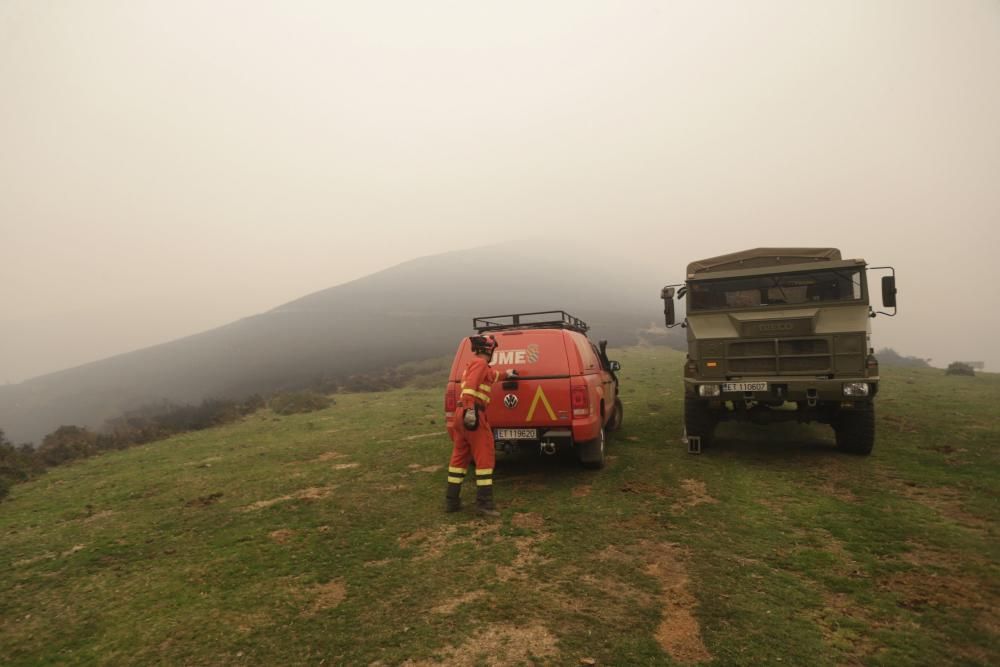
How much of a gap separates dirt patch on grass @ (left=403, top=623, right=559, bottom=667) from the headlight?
6.35 meters

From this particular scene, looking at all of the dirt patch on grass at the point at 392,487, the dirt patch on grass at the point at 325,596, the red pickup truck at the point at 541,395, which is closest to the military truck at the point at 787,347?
the red pickup truck at the point at 541,395

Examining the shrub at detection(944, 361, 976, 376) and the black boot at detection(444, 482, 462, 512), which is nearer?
the black boot at detection(444, 482, 462, 512)

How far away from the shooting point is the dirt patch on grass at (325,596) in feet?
12.9

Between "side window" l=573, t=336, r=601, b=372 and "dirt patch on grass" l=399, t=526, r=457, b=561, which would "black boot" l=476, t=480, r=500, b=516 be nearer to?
"dirt patch on grass" l=399, t=526, r=457, b=561

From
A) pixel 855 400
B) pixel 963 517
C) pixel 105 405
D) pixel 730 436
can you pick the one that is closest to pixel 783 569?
pixel 963 517

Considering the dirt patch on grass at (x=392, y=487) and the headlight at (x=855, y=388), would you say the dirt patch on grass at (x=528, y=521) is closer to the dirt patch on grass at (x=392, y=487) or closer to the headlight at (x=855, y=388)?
the dirt patch on grass at (x=392, y=487)

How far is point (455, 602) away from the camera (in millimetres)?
3900

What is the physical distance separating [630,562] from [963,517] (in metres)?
4.08

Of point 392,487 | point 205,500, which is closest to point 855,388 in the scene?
point 392,487

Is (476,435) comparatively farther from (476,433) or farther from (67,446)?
(67,446)

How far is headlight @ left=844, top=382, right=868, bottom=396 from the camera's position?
7.15 meters

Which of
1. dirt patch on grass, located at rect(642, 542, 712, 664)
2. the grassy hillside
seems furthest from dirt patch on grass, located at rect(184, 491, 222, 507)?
dirt patch on grass, located at rect(642, 542, 712, 664)

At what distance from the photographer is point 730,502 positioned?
6.07 metres

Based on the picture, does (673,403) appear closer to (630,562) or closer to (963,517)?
(963,517)
